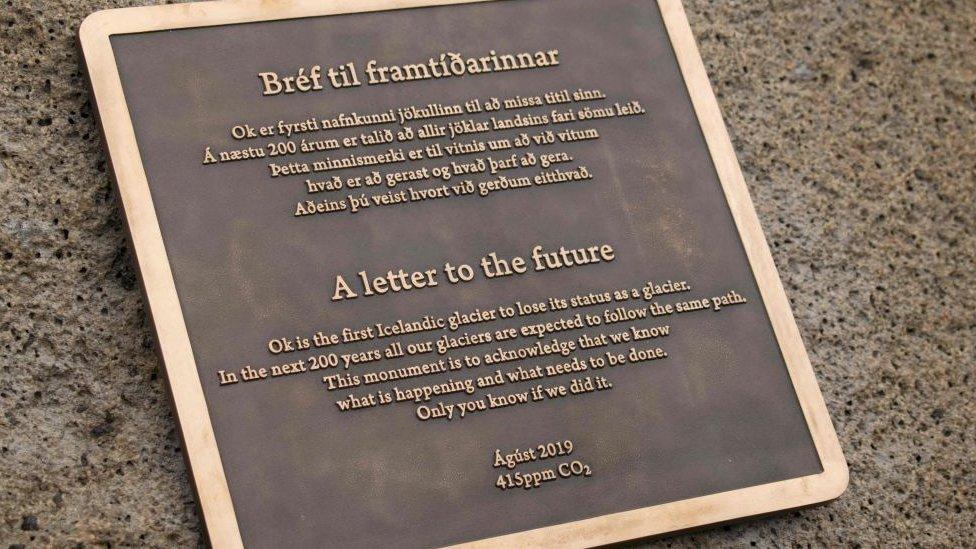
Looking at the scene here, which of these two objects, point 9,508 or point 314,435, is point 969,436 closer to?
point 314,435

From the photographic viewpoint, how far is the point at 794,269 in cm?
346

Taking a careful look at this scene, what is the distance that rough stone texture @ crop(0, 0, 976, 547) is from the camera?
2707mm

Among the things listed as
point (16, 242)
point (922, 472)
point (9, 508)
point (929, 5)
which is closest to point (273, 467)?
point (9, 508)

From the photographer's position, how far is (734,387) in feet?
10.2

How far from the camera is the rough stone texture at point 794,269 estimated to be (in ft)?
8.88

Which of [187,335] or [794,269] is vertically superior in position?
[187,335]

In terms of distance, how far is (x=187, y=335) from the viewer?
8.91 ft

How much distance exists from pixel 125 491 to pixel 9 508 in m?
0.25

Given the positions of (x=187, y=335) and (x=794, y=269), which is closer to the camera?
(x=187, y=335)

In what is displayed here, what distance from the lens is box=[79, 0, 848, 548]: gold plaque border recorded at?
2650 millimetres

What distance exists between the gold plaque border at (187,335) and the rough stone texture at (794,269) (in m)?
0.12

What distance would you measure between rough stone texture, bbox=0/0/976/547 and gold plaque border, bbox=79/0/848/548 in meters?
0.12

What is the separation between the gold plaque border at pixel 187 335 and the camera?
2.65 metres

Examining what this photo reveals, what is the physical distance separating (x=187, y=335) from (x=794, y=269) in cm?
179
